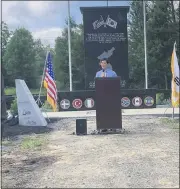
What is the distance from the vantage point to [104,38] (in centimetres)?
1914

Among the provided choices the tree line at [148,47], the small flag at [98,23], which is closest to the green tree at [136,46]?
the tree line at [148,47]

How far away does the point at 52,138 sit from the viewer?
10320mm

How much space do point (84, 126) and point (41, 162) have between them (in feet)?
11.9

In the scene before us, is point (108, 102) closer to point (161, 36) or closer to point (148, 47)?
point (148, 47)

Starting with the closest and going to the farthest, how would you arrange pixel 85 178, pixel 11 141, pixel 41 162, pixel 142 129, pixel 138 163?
1. pixel 85 178
2. pixel 138 163
3. pixel 41 162
4. pixel 11 141
5. pixel 142 129

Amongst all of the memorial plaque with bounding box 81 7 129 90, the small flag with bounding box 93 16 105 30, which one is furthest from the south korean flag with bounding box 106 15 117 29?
the small flag with bounding box 93 16 105 30

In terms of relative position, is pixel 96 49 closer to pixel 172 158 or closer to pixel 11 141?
pixel 11 141

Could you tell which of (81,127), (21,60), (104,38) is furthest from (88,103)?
(21,60)

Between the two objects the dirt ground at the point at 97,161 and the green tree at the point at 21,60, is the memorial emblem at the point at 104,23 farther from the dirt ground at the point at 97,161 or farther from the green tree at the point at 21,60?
the green tree at the point at 21,60

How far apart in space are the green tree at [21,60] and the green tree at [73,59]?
6158mm

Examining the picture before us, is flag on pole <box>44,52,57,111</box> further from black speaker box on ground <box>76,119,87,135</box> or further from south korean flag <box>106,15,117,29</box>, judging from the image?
south korean flag <box>106,15,117,29</box>

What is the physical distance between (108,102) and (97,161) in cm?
378

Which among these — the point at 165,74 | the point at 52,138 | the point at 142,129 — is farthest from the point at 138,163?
the point at 165,74

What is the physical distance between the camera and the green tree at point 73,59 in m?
36.9
